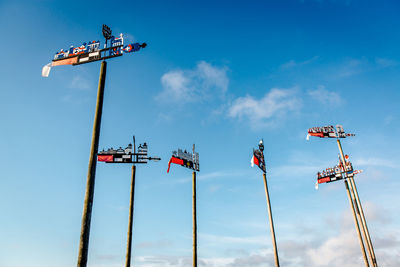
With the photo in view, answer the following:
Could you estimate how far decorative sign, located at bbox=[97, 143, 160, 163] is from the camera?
18.4 metres

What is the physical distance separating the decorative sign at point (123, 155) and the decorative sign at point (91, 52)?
10206 millimetres

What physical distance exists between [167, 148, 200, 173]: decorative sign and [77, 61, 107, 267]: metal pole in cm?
1115

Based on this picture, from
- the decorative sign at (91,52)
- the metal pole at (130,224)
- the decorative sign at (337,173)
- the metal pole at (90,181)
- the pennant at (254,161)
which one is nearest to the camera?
the metal pole at (90,181)

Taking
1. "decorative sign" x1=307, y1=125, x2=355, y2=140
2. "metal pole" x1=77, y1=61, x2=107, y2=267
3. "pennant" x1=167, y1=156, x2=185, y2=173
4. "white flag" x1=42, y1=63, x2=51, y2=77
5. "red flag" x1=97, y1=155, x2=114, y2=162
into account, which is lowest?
"metal pole" x1=77, y1=61, x2=107, y2=267

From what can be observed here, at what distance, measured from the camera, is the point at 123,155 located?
61.0 feet

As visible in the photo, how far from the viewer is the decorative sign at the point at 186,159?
724 inches

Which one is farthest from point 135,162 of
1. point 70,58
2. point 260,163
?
point 70,58

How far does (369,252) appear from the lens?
2112 cm

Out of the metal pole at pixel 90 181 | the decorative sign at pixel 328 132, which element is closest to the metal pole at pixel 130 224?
the metal pole at pixel 90 181

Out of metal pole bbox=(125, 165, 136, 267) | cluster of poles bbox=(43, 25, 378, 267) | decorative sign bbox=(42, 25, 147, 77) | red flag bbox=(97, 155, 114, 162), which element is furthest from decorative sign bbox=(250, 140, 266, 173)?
decorative sign bbox=(42, 25, 147, 77)

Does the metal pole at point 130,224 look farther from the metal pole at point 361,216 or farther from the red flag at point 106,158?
→ the metal pole at point 361,216

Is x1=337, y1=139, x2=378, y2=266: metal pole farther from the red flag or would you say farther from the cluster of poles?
the red flag

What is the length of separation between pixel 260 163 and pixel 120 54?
43.7 ft

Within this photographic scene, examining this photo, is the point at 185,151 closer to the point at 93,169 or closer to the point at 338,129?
the point at 93,169
